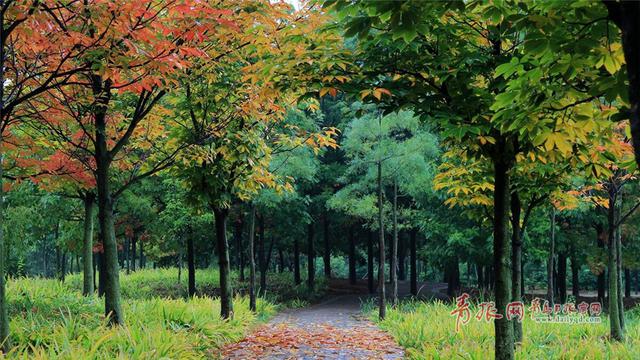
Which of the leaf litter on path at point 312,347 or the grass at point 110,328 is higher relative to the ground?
the grass at point 110,328

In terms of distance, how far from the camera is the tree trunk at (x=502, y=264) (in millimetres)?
4582

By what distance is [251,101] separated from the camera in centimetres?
755

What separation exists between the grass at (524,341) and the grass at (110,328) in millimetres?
3133

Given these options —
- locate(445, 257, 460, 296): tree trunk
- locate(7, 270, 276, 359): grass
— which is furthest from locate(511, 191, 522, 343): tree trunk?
locate(445, 257, 460, 296): tree trunk

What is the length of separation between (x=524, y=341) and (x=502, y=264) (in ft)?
11.7

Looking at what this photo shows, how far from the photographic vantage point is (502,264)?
465 centimetres

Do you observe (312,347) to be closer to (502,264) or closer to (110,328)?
(110,328)

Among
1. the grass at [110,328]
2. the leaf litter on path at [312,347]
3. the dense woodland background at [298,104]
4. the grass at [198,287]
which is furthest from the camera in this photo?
the grass at [198,287]

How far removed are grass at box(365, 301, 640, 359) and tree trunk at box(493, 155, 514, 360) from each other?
1267 millimetres

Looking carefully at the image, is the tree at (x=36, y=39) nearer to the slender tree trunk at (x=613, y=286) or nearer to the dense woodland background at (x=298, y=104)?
the dense woodland background at (x=298, y=104)

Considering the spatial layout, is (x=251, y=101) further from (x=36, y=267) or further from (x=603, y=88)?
(x=36, y=267)

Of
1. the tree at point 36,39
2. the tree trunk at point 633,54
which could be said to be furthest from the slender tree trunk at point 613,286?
the tree at point 36,39

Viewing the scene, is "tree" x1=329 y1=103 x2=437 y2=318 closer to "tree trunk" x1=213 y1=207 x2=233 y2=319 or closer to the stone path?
the stone path

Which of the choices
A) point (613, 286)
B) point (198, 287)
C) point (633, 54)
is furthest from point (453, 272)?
point (633, 54)
